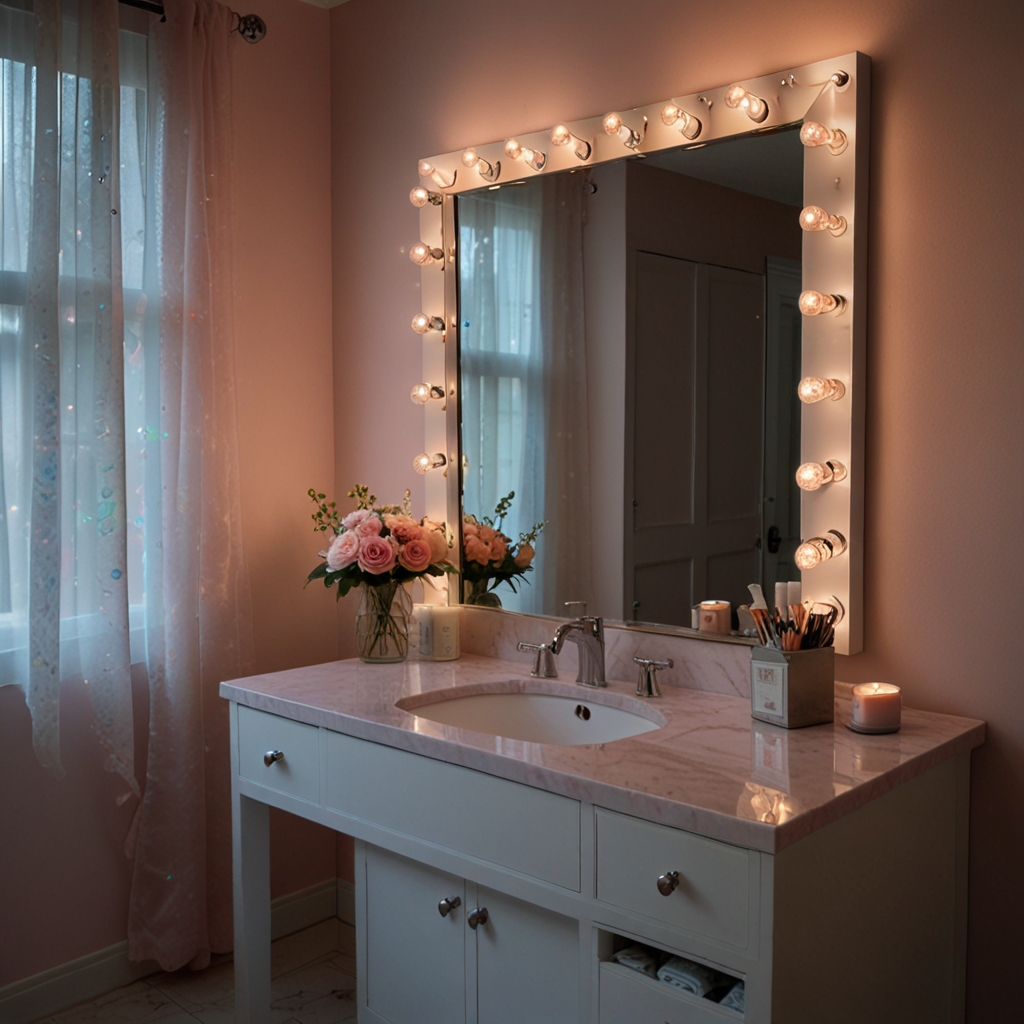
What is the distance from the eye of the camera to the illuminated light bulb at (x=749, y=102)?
1826 millimetres

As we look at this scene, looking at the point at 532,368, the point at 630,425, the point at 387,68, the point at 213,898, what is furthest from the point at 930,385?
the point at 213,898

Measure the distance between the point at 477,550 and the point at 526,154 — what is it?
0.89 metres

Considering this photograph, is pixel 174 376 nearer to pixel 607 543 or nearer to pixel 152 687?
pixel 152 687

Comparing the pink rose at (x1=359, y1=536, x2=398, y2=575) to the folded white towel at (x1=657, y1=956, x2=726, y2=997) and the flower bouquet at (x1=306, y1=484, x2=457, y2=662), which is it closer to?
the flower bouquet at (x1=306, y1=484, x2=457, y2=662)

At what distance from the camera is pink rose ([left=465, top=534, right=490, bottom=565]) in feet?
7.81

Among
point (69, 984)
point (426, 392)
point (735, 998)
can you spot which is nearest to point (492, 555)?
point (426, 392)

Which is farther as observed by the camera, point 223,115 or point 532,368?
point 223,115

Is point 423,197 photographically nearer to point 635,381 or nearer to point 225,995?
point 635,381

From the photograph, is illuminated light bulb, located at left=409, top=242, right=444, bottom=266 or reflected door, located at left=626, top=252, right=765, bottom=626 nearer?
reflected door, located at left=626, top=252, right=765, bottom=626

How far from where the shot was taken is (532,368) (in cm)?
224

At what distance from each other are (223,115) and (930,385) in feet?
5.74

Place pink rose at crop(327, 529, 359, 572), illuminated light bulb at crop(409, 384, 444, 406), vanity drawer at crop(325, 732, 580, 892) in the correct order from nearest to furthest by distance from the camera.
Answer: vanity drawer at crop(325, 732, 580, 892)
pink rose at crop(327, 529, 359, 572)
illuminated light bulb at crop(409, 384, 444, 406)

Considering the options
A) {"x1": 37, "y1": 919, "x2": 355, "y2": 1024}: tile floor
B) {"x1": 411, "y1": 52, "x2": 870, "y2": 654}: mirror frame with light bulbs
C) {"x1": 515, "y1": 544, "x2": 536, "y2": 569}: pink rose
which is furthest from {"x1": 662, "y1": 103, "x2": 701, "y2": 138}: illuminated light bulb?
{"x1": 37, "y1": 919, "x2": 355, "y2": 1024}: tile floor

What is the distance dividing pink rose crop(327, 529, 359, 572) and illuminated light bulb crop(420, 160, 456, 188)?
0.85 metres
